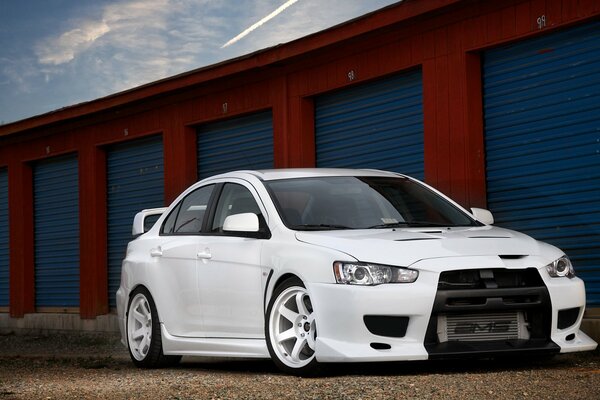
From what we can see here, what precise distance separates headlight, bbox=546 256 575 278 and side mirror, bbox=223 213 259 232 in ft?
7.35

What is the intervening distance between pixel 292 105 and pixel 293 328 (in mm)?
9383

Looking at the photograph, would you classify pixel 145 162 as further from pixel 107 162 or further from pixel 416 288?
pixel 416 288

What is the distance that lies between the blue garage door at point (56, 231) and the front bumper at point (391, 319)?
53.0 ft

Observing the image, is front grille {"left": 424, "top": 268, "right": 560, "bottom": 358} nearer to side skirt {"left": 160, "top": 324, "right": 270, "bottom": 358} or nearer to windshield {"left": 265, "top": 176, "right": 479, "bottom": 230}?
windshield {"left": 265, "top": 176, "right": 479, "bottom": 230}

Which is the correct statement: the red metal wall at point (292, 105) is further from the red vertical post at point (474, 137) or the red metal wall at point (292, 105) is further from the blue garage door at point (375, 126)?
the blue garage door at point (375, 126)

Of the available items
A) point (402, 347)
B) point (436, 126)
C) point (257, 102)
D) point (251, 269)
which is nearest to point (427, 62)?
point (436, 126)

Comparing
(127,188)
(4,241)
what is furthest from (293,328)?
(4,241)

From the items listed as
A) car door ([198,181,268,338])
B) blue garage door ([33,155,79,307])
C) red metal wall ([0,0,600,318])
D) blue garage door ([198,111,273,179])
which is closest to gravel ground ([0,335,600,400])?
car door ([198,181,268,338])

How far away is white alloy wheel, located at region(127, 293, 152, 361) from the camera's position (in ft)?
34.2

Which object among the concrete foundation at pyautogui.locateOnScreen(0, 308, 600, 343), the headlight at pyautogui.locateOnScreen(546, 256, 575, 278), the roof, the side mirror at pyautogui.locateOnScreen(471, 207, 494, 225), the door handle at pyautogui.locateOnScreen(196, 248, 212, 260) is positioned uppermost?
the roof

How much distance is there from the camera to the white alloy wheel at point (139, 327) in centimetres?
1042

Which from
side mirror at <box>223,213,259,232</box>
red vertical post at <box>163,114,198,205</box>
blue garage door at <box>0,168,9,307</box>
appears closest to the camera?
side mirror at <box>223,213,259,232</box>

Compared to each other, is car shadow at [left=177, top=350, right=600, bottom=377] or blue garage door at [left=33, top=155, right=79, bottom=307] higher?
blue garage door at [left=33, top=155, right=79, bottom=307]

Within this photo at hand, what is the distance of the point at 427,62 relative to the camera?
14484mm
